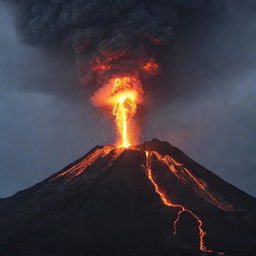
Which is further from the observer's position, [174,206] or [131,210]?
[174,206]

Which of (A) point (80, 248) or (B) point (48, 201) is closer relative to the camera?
(A) point (80, 248)

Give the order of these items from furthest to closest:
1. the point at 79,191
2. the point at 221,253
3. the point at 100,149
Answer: the point at 100,149, the point at 79,191, the point at 221,253

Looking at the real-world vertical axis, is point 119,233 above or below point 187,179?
below

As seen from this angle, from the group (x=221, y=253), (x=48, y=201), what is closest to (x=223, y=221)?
(x=221, y=253)

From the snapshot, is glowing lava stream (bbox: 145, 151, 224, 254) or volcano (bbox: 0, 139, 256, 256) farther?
glowing lava stream (bbox: 145, 151, 224, 254)

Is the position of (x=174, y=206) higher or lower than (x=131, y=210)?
higher

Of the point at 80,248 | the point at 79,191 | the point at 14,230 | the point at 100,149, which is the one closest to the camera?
the point at 80,248

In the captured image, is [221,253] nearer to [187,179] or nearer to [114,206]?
[114,206]

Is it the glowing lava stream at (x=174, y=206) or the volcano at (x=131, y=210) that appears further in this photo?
the glowing lava stream at (x=174, y=206)
